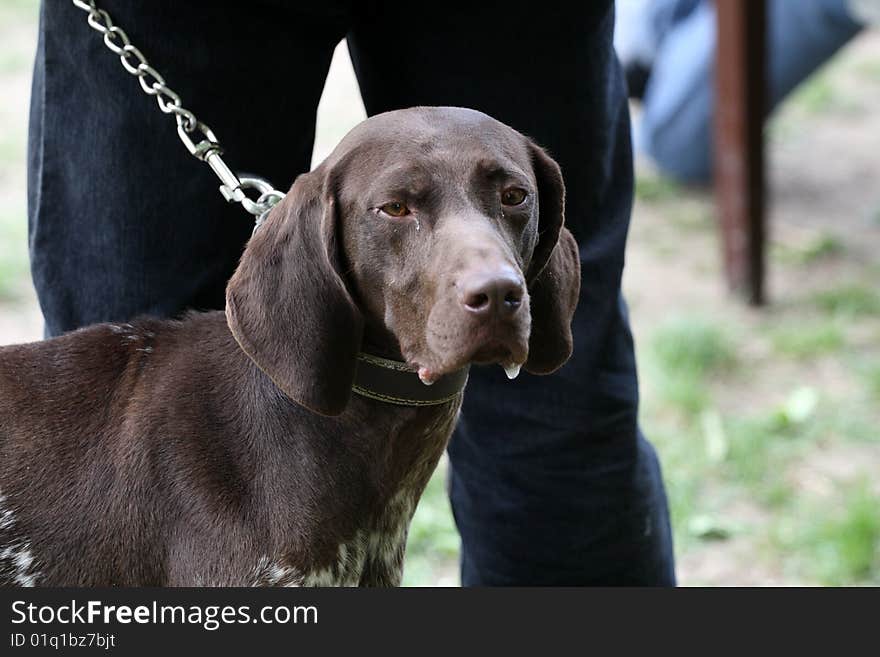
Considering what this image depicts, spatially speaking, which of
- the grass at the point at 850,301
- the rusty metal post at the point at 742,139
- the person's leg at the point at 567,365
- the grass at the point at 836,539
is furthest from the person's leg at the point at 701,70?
the person's leg at the point at 567,365

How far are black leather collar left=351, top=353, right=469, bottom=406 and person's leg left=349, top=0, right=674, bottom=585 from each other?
552 mm

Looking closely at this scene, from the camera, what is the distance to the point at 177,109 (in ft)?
7.47

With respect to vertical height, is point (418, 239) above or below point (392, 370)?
above

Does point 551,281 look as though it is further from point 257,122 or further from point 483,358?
point 257,122

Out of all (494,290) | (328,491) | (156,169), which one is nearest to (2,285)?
(156,169)

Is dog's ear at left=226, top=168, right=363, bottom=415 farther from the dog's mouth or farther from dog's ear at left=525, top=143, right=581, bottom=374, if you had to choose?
dog's ear at left=525, top=143, right=581, bottom=374

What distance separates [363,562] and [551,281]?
593mm

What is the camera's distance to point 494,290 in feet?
6.17

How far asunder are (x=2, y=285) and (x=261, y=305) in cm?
331

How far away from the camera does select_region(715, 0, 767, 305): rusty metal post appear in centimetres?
496

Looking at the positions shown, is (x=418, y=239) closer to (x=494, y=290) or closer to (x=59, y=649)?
(x=494, y=290)

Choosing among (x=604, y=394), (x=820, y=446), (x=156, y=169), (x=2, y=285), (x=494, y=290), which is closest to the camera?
(x=494, y=290)

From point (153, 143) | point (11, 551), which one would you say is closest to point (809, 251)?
point (153, 143)

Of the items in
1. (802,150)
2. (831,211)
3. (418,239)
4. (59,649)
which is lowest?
(59,649)
